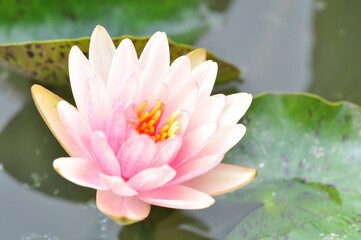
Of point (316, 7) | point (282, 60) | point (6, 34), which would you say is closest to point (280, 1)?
point (316, 7)

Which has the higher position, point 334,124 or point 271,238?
point 334,124

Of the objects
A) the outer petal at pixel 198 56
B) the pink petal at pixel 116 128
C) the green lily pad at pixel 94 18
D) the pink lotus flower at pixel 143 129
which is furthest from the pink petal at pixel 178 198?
the green lily pad at pixel 94 18

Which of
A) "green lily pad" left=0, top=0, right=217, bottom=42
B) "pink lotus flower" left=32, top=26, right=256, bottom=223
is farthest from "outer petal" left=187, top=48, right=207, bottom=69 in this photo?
"green lily pad" left=0, top=0, right=217, bottom=42

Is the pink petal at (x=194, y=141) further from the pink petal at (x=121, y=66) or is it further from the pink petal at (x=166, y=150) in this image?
the pink petal at (x=121, y=66)

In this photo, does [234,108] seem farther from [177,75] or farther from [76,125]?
[76,125]

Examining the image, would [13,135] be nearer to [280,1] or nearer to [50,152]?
[50,152]

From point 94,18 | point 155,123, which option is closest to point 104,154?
point 155,123
